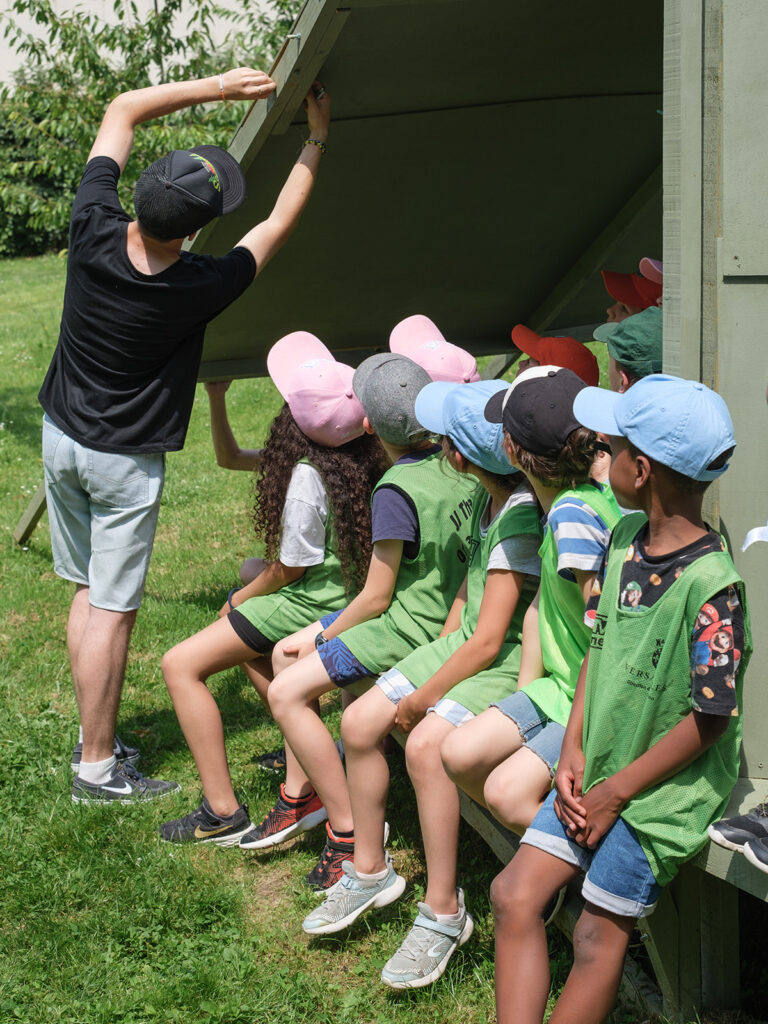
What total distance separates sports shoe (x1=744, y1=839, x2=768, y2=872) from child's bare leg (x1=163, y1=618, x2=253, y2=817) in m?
1.85

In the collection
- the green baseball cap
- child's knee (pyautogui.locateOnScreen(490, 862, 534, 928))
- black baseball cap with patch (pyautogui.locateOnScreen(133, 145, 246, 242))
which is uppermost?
black baseball cap with patch (pyautogui.locateOnScreen(133, 145, 246, 242))

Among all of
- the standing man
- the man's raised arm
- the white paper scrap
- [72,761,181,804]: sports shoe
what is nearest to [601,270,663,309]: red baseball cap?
the standing man

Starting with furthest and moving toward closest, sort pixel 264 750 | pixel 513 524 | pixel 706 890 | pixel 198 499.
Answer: pixel 198 499 < pixel 264 750 < pixel 513 524 < pixel 706 890

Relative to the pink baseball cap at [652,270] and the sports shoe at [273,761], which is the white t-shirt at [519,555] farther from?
the sports shoe at [273,761]

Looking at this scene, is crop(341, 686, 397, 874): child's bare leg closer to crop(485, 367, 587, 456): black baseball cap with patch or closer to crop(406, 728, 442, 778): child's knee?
crop(406, 728, 442, 778): child's knee

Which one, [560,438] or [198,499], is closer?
[560,438]

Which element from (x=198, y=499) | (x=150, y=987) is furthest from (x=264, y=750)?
(x=198, y=499)

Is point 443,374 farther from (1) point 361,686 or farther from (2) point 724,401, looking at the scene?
(2) point 724,401

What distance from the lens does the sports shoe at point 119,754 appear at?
404 centimetres

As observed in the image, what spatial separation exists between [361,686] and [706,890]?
1147 mm

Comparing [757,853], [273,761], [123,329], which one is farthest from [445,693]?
[123,329]

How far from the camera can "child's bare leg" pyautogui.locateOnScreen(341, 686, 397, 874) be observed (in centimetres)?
298

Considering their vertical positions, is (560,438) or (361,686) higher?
(560,438)

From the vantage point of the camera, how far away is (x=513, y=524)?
2.82 m
